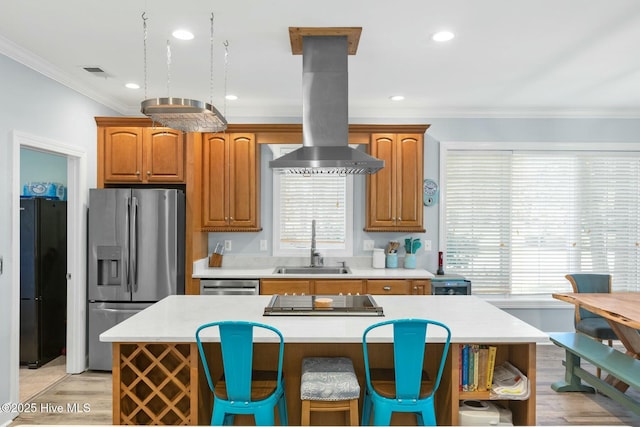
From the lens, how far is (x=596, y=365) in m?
3.12

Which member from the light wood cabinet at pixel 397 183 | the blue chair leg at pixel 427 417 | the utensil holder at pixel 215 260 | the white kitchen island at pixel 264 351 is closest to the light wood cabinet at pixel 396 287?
the light wood cabinet at pixel 397 183

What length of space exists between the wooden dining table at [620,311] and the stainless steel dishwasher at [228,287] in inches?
107

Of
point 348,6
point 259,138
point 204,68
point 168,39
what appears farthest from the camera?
point 259,138

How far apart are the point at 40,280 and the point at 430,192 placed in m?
4.09

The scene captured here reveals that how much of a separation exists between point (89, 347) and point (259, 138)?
2583 millimetres

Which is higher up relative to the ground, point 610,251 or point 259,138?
point 259,138

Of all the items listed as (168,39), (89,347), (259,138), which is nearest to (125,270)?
(89,347)

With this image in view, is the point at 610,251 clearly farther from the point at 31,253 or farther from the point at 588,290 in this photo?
the point at 31,253

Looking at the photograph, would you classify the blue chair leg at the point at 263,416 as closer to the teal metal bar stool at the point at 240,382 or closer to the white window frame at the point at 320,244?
the teal metal bar stool at the point at 240,382

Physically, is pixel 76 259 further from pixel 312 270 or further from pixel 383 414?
pixel 383 414

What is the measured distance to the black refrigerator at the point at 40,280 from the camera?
4.11 meters

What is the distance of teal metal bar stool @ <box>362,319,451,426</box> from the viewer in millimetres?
2043

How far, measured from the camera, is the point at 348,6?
8.21ft

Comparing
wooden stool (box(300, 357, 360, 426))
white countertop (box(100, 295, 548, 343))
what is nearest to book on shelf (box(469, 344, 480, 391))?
white countertop (box(100, 295, 548, 343))
